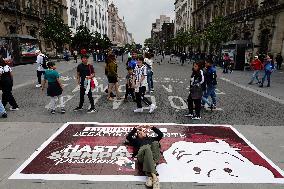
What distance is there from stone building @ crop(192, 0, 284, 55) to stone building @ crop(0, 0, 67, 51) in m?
30.3

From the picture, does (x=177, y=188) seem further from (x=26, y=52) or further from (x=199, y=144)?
(x=26, y=52)

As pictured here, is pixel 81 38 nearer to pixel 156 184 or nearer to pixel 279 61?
pixel 279 61

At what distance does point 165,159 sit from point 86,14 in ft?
270

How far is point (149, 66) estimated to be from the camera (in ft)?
43.6

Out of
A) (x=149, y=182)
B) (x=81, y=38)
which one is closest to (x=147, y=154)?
(x=149, y=182)

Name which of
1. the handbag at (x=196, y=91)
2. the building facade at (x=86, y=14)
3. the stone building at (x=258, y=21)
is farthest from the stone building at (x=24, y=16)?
the handbag at (x=196, y=91)

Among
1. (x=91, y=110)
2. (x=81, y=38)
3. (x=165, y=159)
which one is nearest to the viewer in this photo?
(x=165, y=159)

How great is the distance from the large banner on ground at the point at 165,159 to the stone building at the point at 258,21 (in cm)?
2580

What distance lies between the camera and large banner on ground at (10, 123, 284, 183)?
16.8ft

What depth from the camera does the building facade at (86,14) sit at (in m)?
66.8

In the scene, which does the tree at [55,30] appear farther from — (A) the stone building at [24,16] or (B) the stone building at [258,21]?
(B) the stone building at [258,21]

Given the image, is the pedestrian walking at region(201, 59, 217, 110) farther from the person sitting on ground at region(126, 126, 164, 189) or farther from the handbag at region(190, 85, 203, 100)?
the person sitting on ground at region(126, 126, 164, 189)

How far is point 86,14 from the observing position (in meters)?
82.4

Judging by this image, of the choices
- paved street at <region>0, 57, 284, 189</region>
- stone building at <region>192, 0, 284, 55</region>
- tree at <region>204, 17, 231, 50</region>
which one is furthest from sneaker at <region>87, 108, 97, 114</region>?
tree at <region>204, 17, 231, 50</region>
